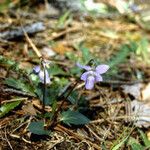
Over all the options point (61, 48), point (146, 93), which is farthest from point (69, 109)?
point (61, 48)

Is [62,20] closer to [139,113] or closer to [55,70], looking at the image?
[55,70]

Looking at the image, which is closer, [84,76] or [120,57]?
[84,76]

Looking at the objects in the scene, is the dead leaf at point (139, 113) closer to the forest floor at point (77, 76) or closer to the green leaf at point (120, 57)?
the forest floor at point (77, 76)

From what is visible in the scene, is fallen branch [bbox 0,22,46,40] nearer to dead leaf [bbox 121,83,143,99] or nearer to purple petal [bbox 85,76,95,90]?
dead leaf [bbox 121,83,143,99]

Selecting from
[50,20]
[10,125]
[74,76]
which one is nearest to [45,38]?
[50,20]

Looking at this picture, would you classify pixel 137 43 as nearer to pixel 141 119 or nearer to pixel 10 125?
pixel 141 119

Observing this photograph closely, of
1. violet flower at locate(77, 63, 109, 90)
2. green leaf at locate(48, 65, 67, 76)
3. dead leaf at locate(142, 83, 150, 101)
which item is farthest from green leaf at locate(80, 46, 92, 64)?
violet flower at locate(77, 63, 109, 90)
